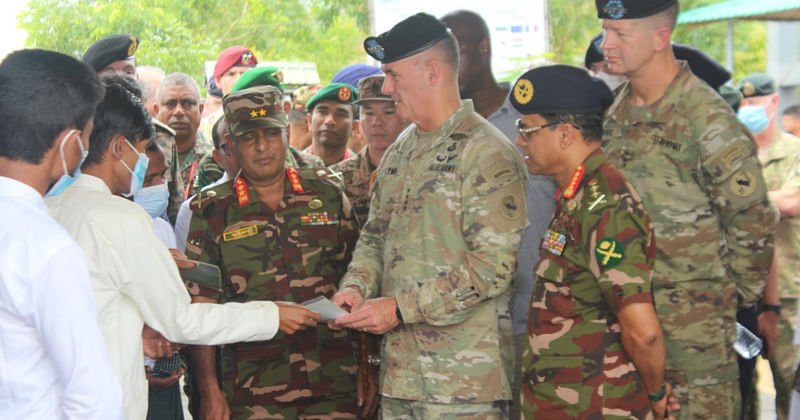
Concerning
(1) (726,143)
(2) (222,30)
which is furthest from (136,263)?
(2) (222,30)

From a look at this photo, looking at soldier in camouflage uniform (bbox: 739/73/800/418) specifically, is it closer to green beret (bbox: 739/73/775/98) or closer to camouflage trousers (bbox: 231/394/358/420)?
green beret (bbox: 739/73/775/98)

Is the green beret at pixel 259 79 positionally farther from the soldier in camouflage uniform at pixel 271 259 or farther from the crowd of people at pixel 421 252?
the soldier in camouflage uniform at pixel 271 259

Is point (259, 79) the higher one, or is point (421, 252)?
point (259, 79)

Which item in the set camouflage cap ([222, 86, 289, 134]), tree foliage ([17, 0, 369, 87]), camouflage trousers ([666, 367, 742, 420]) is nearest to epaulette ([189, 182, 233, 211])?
camouflage cap ([222, 86, 289, 134])

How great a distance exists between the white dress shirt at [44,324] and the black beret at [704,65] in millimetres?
2684

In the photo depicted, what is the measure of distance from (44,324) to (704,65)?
2837 millimetres

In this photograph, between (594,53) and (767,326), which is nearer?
(767,326)

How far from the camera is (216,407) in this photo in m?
3.18

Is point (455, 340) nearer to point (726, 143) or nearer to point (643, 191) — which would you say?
point (643, 191)

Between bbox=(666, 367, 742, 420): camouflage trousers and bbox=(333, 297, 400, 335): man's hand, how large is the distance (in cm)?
110

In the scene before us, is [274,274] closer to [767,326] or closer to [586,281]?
[586,281]

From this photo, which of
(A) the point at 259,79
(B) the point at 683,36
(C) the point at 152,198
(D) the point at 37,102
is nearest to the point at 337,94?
(A) the point at 259,79

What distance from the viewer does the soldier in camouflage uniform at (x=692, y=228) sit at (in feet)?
9.33

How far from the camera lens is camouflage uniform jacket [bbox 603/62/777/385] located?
9.27 feet
